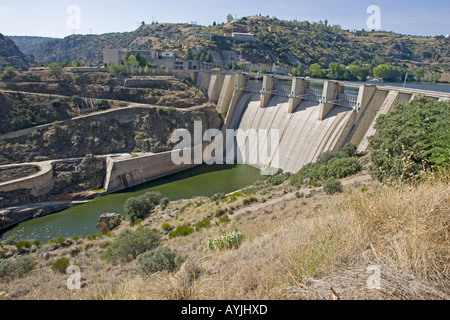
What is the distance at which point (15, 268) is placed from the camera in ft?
36.2

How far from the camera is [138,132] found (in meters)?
30.0

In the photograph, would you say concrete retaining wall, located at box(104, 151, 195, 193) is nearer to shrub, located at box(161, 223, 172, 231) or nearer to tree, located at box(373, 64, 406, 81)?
shrub, located at box(161, 223, 172, 231)

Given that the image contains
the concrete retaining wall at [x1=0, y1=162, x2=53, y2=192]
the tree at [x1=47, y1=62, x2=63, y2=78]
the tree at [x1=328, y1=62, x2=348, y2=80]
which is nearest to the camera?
the concrete retaining wall at [x1=0, y1=162, x2=53, y2=192]

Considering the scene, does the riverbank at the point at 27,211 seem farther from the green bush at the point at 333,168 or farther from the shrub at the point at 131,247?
the green bush at the point at 333,168

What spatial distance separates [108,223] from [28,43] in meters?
156

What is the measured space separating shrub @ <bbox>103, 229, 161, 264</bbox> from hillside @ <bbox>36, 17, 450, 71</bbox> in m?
56.1

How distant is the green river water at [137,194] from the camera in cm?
1967

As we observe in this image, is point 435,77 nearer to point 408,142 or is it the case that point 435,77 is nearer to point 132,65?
point 132,65

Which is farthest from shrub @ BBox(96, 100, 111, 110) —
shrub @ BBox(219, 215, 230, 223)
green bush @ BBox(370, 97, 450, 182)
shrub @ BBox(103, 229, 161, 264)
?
green bush @ BBox(370, 97, 450, 182)

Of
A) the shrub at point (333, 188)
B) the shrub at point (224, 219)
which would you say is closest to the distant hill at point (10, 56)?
the shrub at point (224, 219)

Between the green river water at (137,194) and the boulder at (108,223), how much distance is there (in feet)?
3.21

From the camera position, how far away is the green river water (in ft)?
64.5

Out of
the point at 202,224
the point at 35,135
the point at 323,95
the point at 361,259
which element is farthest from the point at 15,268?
the point at 323,95
